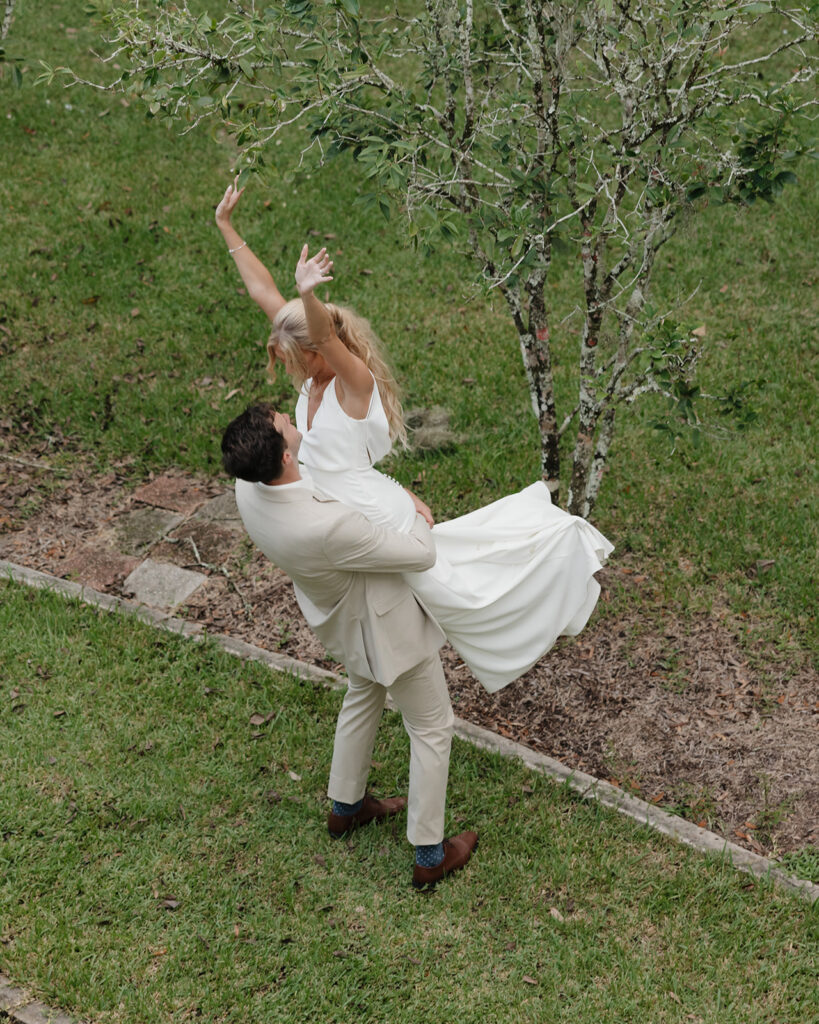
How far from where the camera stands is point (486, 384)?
28.4 feet

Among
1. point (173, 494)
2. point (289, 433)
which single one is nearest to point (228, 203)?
point (289, 433)

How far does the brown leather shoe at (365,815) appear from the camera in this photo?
507cm

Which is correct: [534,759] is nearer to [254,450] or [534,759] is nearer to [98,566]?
[254,450]

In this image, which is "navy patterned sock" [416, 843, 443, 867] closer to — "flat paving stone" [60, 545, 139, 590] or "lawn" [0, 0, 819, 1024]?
"lawn" [0, 0, 819, 1024]

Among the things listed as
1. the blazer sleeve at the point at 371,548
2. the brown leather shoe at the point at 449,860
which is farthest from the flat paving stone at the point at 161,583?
the blazer sleeve at the point at 371,548

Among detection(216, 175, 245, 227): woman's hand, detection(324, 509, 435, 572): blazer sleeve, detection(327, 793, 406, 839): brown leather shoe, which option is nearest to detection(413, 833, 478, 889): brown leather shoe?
detection(327, 793, 406, 839): brown leather shoe

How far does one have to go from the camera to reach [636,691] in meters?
6.00

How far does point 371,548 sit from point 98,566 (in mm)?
3853

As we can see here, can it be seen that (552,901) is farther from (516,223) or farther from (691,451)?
(691,451)

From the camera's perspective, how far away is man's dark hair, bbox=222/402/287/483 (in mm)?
3715

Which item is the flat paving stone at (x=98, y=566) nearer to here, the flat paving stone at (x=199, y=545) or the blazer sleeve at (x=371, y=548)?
the flat paving stone at (x=199, y=545)

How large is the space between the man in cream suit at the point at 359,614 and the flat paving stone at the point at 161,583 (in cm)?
240

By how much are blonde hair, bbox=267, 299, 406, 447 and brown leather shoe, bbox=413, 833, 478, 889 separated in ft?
6.60

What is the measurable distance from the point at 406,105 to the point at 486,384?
12.2 feet
